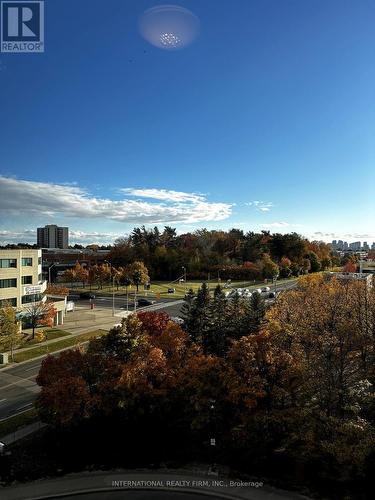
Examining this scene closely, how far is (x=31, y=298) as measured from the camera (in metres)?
44.8

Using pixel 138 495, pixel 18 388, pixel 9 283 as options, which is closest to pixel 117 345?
pixel 138 495

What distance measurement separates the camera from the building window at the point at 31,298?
44.2 meters

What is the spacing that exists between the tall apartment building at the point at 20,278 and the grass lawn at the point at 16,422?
20252mm

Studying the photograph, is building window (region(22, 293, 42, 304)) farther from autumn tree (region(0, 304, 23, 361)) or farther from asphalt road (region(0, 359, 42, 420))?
asphalt road (region(0, 359, 42, 420))

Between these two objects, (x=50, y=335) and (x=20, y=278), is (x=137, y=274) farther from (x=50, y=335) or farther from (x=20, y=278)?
(x=50, y=335)

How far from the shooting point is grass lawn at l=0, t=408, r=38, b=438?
21.3 m

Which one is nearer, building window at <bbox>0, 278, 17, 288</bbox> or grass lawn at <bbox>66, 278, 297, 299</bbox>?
building window at <bbox>0, 278, 17, 288</bbox>

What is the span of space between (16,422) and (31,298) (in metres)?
24.5

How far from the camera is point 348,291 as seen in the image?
38250 millimetres

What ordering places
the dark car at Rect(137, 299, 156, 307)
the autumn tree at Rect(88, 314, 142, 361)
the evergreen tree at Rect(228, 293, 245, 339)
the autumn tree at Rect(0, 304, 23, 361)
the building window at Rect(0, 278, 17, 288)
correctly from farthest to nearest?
1. the dark car at Rect(137, 299, 156, 307)
2. the building window at Rect(0, 278, 17, 288)
3. the autumn tree at Rect(0, 304, 23, 361)
4. the evergreen tree at Rect(228, 293, 245, 339)
5. the autumn tree at Rect(88, 314, 142, 361)

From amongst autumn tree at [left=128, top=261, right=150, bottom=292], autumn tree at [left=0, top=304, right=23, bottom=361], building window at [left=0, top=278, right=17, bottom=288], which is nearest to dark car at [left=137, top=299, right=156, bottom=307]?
autumn tree at [left=128, top=261, right=150, bottom=292]

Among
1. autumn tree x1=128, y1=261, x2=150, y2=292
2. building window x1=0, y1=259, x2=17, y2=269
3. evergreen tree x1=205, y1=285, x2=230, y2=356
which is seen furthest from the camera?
autumn tree x1=128, y1=261, x2=150, y2=292

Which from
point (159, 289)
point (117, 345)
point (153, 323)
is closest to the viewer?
point (117, 345)

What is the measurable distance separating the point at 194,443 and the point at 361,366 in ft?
34.0
